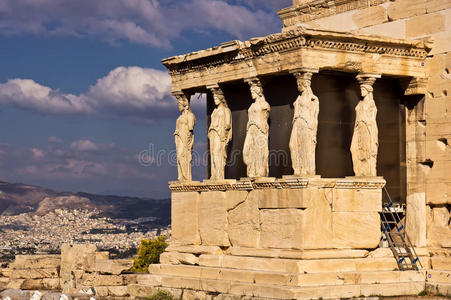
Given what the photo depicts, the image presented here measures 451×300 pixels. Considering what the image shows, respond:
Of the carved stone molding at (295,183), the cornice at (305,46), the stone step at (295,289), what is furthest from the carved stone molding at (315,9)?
the stone step at (295,289)

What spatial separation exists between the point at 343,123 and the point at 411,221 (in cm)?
233

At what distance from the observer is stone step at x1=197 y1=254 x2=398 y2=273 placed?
17.5 m

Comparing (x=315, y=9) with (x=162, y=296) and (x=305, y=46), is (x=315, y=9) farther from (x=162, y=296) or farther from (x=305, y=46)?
(x=162, y=296)

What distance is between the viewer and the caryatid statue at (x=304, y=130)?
18.0 m

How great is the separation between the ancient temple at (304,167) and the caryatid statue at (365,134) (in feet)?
0.07

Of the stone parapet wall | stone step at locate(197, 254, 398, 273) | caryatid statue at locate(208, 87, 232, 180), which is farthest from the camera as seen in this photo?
caryatid statue at locate(208, 87, 232, 180)

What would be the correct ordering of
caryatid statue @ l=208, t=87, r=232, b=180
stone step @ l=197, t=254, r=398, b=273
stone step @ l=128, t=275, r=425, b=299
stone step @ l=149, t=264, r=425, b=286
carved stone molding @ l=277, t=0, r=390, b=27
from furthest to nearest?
carved stone molding @ l=277, t=0, r=390, b=27
caryatid statue @ l=208, t=87, r=232, b=180
stone step @ l=197, t=254, r=398, b=273
stone step @ l=149, t=264, r=425, b=286
stone step @ l=128, t=275, r=425, b=299

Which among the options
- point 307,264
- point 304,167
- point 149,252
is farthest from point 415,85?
point 149,252

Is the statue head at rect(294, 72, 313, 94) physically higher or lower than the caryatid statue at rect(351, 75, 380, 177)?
higher

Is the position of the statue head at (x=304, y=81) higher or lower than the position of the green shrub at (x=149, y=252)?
higher

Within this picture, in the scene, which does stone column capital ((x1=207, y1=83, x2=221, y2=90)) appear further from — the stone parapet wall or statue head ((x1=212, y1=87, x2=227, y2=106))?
the stone parapet wall

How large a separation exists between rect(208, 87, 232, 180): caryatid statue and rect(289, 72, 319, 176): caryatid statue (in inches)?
91.7

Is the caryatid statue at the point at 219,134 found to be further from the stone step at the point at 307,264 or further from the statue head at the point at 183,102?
the stone step at the point at 307,264

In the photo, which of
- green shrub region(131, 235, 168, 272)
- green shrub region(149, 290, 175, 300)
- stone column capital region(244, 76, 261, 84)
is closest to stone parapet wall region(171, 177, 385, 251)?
green shrub region(149, 290, 175, 300)
